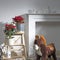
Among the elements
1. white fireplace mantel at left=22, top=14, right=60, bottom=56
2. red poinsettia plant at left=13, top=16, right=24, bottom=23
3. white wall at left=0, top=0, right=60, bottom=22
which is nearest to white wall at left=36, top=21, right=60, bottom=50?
white fireplace mantel at left=22, top=14, right=60, bottom=56

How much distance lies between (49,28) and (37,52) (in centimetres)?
56

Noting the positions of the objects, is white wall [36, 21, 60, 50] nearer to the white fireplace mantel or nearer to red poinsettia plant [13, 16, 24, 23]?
the white fireplace mantel

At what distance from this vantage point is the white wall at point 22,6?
286cm

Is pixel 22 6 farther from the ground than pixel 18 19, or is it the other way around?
pixel 22 6

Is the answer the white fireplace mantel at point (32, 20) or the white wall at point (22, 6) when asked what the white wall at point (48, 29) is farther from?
the white wall at point (22, 6)

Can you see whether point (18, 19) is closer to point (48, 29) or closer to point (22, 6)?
point (22, 6)

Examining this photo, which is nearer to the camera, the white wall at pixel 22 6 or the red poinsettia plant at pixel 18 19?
the red poinsettia plant at pixel 18 19

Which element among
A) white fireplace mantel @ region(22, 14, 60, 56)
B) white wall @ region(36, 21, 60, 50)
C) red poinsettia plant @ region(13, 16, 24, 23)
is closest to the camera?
red poinsettia plant @ region(13, 16, 24, 23)

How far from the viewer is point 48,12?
282 centimetres

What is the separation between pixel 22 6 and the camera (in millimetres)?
2867

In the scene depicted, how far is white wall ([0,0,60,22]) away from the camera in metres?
2.86

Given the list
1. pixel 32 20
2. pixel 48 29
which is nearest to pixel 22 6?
pixel 32 20

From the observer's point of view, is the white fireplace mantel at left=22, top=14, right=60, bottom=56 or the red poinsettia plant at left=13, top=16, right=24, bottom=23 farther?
the white fireplace mantel at left=22, top=14, right=60, bottom=56

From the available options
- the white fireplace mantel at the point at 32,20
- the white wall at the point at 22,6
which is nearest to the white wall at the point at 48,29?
the white fireplace mantel at the point at 32,20
